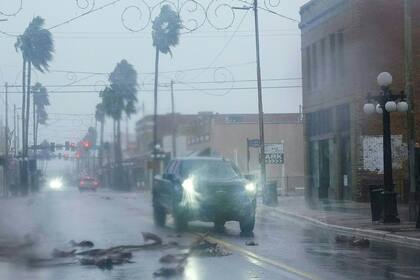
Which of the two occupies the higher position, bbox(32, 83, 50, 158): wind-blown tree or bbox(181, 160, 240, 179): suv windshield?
bbox(32, 83, 50, 158): wind-blown tree

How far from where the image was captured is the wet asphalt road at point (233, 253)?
12016 mm

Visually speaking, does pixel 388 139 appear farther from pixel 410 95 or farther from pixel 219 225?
pixel 219 225

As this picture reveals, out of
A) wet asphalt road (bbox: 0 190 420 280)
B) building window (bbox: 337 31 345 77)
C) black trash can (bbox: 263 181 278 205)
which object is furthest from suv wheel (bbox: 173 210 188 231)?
building window (bbox: 337 31 345 77)

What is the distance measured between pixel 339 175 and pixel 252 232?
1689 cm

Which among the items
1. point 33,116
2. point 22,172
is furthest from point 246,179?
point 22,172

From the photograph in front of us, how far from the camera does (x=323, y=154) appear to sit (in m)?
38.7

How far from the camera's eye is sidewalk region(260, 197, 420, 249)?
1879 centimetres

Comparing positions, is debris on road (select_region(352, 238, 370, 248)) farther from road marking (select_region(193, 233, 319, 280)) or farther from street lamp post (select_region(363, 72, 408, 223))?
street lamp post (select_region(363, 72, 408, 223))

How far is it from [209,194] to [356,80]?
51.4ft

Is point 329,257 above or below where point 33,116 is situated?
below

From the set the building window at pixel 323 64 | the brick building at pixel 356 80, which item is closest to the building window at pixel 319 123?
the brick building at pixel 356 80

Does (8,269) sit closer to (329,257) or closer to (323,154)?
(329,257)

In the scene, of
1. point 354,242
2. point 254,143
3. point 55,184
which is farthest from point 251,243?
point 55,184

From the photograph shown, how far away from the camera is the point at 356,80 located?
110 ft
